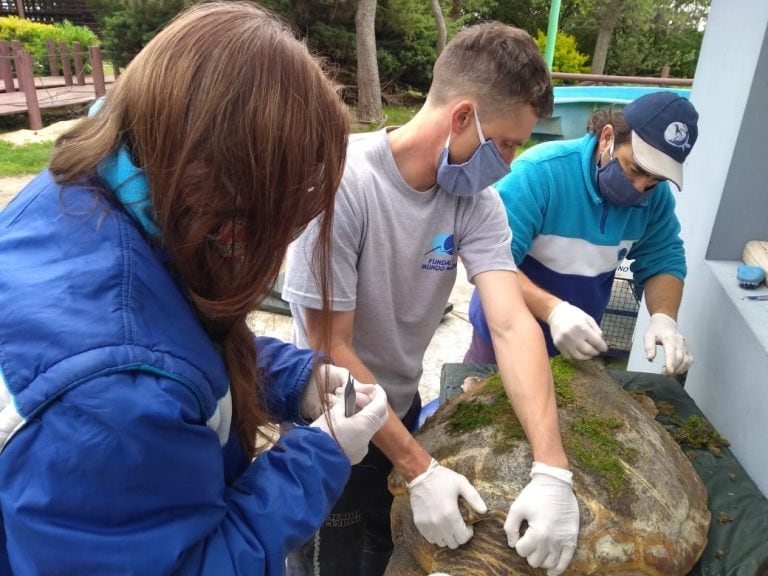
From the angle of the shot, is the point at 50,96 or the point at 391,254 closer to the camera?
the point at 391,254

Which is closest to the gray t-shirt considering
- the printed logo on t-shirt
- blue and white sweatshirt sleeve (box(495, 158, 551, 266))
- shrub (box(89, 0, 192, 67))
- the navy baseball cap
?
the printed logo on t-shirt

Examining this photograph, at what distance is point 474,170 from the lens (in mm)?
1543

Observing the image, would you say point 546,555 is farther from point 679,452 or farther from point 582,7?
point 582,7

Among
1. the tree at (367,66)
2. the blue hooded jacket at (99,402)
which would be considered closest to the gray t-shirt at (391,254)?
the blue hooded jacket at (99,402)

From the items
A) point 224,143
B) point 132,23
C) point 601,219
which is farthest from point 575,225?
point 132,23

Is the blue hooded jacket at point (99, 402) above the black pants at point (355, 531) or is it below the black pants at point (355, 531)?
above

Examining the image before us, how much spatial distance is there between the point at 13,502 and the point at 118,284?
261 millimetres

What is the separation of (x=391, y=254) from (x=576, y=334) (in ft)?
2.13

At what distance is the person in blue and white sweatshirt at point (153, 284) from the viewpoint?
666 mm

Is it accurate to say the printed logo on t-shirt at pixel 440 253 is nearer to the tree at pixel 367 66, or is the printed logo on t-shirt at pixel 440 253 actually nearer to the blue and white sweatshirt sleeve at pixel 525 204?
the blue and white sweatshirt sleeve at pixel 525 204

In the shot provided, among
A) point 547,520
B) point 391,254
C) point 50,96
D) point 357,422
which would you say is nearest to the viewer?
point 357,422

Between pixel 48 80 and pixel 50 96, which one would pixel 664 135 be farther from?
pixel 48 80

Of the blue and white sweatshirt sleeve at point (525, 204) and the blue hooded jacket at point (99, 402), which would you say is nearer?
the blue hooded jacket at point (99, 402)

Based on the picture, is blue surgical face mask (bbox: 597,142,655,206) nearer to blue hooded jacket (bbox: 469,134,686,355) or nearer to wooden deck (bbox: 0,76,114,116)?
blue hooded jacket (bbox: 469,134,686,355)
